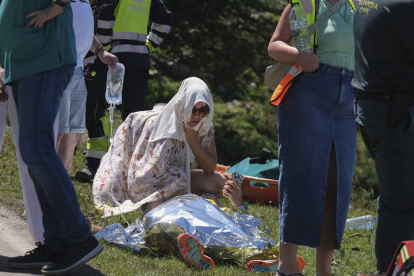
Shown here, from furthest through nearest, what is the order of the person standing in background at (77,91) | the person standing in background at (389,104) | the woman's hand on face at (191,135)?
the woman's hand on face at (191,135) < the person standing in background at (77,91) < the person standing in background at (389,104)

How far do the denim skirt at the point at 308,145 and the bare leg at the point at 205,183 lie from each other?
2143 mm

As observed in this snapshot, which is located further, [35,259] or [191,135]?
[191,135]

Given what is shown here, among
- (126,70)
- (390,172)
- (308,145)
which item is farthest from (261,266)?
(126,70)

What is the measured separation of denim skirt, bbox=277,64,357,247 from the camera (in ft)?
11.5

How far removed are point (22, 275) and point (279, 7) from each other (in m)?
7.96

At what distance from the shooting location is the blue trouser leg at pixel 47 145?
3.34 m

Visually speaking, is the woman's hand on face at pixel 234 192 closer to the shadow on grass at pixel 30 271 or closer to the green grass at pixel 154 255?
the green grass at pixel 154 255

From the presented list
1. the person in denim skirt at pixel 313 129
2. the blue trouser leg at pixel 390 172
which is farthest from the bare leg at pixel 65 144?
the blue trouser leg at pixel 390 172

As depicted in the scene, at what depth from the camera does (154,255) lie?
421cm

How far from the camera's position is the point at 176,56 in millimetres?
10406

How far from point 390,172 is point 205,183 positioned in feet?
8.25

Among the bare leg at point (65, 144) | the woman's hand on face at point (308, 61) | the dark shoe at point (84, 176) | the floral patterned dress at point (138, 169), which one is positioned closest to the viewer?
the woman's hand on face at point (308, 61)

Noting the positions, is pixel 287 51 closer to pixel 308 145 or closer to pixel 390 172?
pixel 308 145

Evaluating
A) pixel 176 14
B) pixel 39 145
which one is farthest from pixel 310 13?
pixel 176 14
